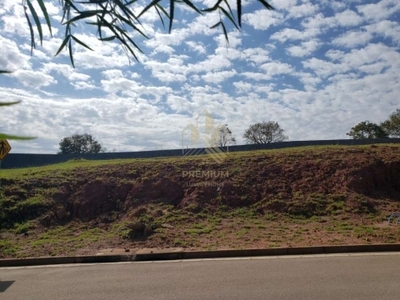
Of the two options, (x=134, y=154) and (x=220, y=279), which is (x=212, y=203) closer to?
(x=220, y=279)

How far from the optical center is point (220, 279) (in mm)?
6129

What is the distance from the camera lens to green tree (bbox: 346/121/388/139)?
42.4 metres

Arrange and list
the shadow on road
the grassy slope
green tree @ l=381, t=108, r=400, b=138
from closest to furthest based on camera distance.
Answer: the shadow on road → the grassy slope → green tree @ l=381, t=108, r=400, b=138

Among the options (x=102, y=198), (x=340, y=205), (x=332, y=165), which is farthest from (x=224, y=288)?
(x=332, y=165)

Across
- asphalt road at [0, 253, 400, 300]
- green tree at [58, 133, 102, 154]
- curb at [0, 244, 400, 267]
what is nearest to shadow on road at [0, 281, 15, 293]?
asphalt road at [0, 253, 400, 300]

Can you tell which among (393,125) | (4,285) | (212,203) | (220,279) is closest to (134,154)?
(212,203)

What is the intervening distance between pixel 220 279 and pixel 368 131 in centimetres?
4249

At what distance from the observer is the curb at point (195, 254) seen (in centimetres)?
824

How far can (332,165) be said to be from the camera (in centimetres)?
1491

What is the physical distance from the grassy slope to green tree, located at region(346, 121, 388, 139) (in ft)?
93.0

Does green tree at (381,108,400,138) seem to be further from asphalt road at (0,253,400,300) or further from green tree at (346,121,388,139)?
asphalt road at (0,253,400,300)

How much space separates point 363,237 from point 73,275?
6.73 meters

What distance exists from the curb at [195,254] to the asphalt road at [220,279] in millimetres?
460

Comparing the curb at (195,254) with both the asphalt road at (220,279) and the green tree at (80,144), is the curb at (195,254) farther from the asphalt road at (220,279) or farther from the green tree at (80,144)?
the green tree at (80,144)
